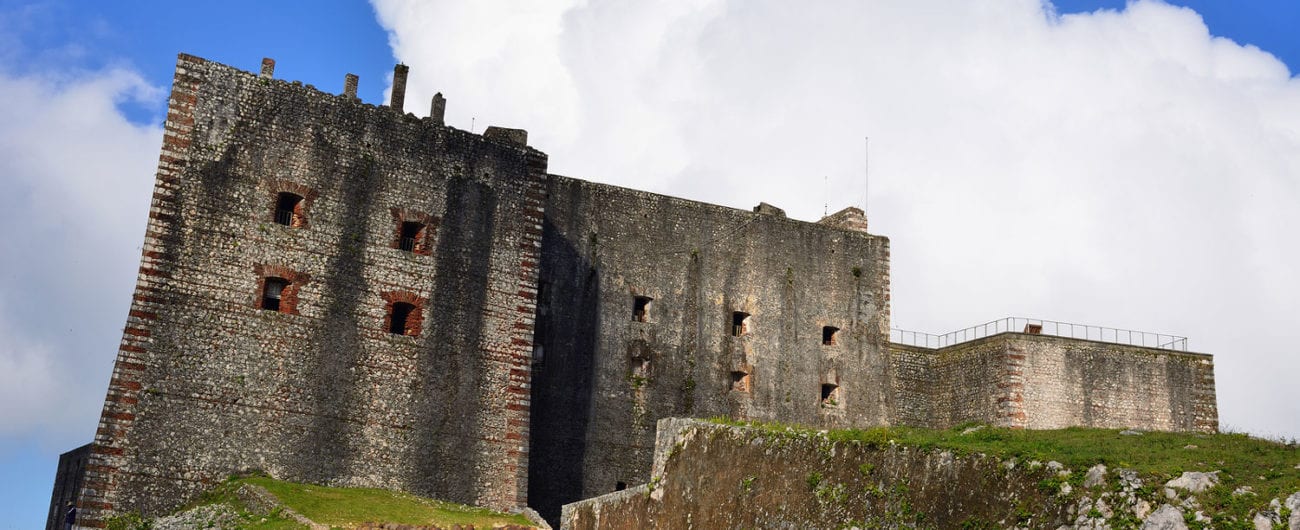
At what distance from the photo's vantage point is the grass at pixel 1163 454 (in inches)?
513

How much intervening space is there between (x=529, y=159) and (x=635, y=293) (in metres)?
5.74

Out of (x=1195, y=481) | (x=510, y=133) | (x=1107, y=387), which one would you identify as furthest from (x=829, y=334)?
(x=1195, y=481)

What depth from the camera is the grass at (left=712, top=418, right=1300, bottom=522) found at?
13.0 metres

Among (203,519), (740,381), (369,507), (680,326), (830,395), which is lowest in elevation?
(203,519)

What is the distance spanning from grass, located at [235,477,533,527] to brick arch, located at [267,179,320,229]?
5.41 meters

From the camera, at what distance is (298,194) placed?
26.2 metres

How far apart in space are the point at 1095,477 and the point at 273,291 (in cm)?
1727

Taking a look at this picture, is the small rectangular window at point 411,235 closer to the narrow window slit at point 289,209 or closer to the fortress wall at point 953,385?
the narrow window slit at point 289,209

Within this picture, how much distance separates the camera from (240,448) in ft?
79.8

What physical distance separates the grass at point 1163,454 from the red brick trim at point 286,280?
41.0 feet

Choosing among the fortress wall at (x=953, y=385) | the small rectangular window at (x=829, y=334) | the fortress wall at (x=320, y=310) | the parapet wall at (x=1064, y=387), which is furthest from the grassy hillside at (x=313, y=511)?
the parapet wall at (x=1064, y=387)

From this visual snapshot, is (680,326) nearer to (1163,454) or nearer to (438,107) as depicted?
(438,107)

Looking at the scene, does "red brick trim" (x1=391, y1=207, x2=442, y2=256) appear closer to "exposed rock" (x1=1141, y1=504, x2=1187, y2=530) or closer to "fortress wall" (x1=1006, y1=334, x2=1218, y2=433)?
"fortress wall" (x1=1006, y1=334, x2=1218, y2=433)

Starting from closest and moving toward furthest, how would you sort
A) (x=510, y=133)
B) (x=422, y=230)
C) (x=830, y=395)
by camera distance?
1. (x=422, y=230)
2. (x=510, y=133)
3. (x=830, y=395)
